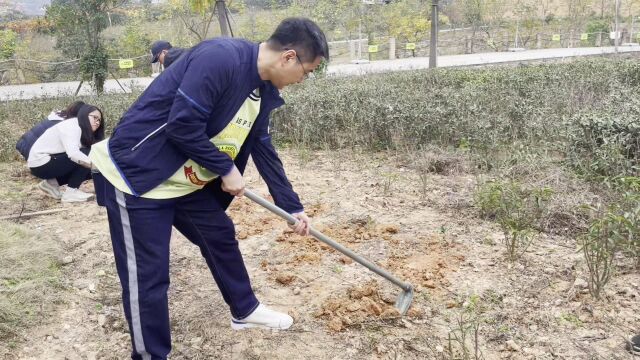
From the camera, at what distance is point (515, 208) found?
342 cm

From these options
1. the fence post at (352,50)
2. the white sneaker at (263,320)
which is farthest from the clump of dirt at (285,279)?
the fence post at (352,50)

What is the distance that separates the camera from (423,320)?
2.59 metres

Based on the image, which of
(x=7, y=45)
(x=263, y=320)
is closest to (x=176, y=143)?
(x=263, y=320)

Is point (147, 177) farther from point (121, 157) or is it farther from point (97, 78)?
point (97, 78)

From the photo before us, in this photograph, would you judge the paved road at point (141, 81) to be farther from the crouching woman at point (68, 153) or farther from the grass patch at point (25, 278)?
the grass patch at point (25, 278)

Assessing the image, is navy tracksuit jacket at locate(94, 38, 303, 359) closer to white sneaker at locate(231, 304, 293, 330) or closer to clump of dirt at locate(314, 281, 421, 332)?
white sneaker at locate(231, 304, 293, 330)

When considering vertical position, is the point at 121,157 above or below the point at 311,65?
below

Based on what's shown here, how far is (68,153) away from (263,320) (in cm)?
266

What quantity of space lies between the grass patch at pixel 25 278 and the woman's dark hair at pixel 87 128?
0.90m

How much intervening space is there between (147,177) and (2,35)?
19.8 metres

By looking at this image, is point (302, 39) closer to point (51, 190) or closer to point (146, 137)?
point (146, 137)

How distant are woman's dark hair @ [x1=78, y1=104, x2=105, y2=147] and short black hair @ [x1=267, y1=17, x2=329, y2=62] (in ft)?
9.20

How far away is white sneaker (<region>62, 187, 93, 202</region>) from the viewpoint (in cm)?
468

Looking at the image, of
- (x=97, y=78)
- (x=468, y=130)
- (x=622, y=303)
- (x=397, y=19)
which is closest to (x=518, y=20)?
(x=397, y=19)
